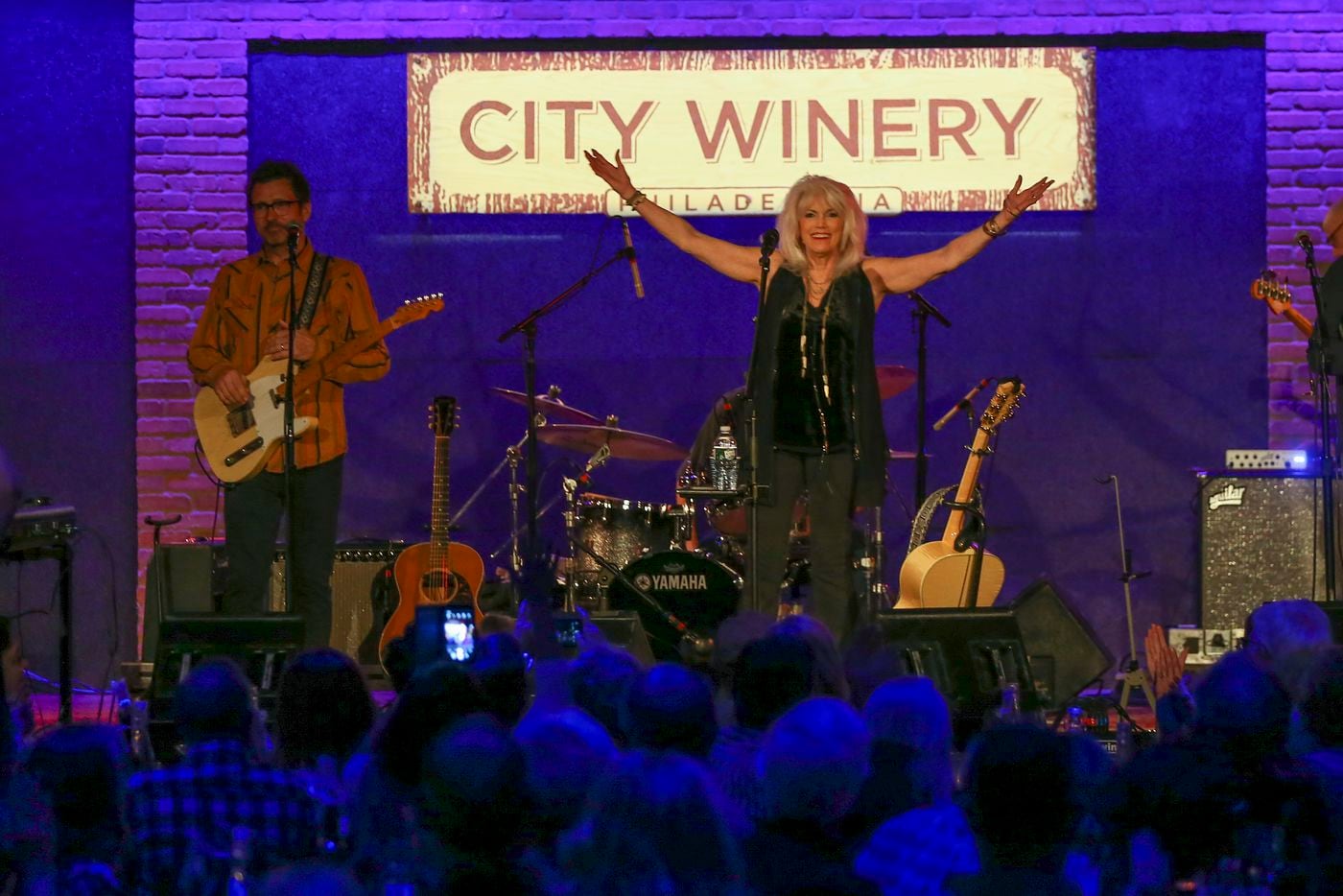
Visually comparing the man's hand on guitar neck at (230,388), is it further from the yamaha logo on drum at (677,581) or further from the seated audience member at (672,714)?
the seated audience member at (672,714)

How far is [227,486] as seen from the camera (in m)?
6.97

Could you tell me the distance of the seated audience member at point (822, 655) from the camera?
13.0 ft

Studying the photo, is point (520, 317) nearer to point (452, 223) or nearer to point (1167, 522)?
point (452, 223)

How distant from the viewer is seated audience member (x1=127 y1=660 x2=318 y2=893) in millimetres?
3260

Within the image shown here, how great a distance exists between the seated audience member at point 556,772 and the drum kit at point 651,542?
4.10 m

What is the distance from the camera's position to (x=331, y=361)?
7105 millimetres

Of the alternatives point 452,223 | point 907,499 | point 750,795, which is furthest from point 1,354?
point 750,795

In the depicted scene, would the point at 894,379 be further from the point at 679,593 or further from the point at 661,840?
the point at 661,840

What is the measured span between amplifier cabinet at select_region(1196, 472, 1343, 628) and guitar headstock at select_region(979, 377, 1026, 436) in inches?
44.9

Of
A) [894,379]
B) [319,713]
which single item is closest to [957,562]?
[894,379]

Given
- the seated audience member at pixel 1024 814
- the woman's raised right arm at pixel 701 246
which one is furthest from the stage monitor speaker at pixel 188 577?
the seated audience member at pixel 1024 814

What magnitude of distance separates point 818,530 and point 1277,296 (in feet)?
10.5

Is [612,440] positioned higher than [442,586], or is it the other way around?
[612,440]

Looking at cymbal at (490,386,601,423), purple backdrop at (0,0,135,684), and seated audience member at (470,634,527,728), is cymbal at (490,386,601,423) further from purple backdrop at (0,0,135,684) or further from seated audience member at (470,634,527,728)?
seated audience member at (470,634,527,728)
